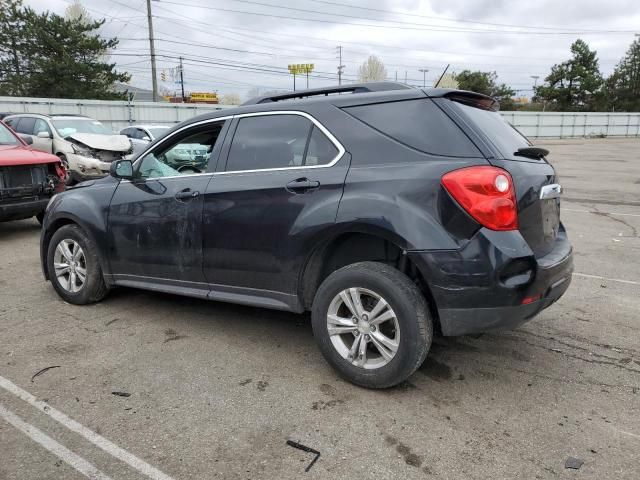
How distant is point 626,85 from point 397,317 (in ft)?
272

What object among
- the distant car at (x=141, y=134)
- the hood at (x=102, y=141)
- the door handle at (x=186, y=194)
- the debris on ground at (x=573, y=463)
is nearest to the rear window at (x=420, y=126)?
the door handle at (x=186, y=194)

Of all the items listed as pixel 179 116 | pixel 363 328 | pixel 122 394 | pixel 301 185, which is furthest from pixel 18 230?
pixel 179 116

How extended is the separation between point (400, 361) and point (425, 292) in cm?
45

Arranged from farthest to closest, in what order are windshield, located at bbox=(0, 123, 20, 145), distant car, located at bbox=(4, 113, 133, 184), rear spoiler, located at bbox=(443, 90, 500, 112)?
distant car, located at bbox=(4, 113, 133, 184), windshield, located at bbox=(0, 123, 20, 145), rear spoiler, located at bbox=(443, 90, 500, 112)

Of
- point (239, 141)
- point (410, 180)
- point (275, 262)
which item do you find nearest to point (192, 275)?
point (275, 262)

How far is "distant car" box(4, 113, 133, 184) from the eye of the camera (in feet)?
38.7

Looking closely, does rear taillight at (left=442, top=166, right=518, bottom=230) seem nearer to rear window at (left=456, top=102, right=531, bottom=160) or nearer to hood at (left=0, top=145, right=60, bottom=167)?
rear window at (left=456, top=102, right=531, bottom=160)

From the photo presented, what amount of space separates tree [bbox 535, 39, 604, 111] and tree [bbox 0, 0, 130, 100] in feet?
181

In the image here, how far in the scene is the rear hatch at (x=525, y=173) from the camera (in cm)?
301

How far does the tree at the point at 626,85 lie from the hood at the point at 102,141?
7425cm

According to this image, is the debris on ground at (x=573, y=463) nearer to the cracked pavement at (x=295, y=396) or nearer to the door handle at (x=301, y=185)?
the cracked pavement at (x=295, y=396)

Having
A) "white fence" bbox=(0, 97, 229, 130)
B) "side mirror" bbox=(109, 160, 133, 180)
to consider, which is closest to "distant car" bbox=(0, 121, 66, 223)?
"side mirror" bbox=(109, 160, 133, 180)

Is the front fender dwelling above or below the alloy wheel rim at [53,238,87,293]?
above

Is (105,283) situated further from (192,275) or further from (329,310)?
(329,310)
